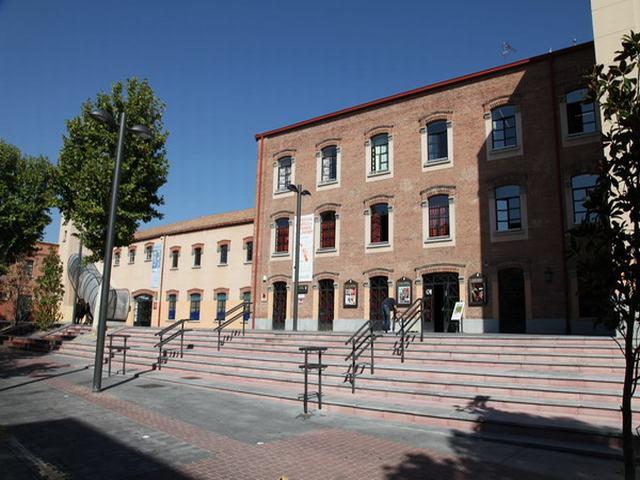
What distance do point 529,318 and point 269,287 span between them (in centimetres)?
1271

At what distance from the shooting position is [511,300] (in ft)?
59.3

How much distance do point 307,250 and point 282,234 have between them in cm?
217

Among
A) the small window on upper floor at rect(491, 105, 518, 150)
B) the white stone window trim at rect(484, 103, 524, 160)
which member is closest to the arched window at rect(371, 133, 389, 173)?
the white stone window trim at rect(484, 103, 524, 160)

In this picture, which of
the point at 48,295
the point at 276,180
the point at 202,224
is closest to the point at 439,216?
the point at 276,180

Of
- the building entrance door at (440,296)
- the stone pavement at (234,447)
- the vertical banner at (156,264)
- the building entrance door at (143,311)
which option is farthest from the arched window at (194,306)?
the stone pavement at (234,447)

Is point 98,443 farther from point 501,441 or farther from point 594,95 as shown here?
point 594,95

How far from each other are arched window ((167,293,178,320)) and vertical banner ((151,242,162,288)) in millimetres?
1572

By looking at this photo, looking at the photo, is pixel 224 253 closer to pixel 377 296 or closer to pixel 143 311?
pixel 143 311

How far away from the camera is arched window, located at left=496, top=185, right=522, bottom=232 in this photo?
60.5 ft

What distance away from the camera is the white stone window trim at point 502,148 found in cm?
1869

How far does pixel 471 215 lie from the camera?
63.4ft

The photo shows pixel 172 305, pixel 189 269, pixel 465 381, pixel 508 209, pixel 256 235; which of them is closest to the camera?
pixel 465 381

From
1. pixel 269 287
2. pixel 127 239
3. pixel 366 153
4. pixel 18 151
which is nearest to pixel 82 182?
pixel 127 239

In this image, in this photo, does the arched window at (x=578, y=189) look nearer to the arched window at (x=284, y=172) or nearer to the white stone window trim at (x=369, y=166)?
the white stone window trim at (x=369, y=166)
